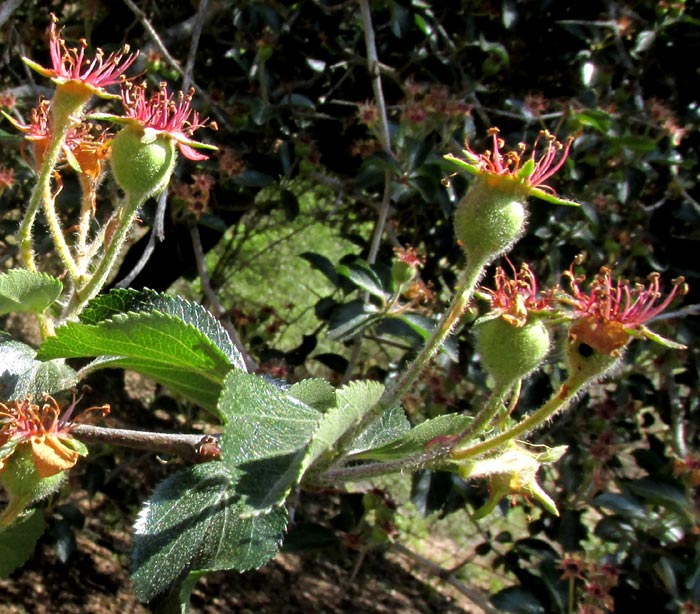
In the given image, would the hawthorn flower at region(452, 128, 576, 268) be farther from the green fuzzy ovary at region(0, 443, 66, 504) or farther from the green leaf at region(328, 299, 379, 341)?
the green leaf at region(328, 299, 379, 341)

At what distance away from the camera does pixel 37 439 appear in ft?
2.27

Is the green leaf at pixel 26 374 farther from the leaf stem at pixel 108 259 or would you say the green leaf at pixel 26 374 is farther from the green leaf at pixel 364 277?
the green leaf at pixel 364 277

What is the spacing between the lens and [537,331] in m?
0.65

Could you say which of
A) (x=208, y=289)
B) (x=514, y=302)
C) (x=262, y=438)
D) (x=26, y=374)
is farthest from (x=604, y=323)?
(x=208, y=289)

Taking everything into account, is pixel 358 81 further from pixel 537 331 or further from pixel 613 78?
pixel 537 331

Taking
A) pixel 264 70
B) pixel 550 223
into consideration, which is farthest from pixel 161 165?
pixel 550 223

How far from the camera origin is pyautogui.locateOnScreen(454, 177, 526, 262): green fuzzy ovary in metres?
0.68

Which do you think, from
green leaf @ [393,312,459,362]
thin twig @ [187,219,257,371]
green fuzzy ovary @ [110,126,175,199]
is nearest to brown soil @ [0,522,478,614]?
thin twig @ [187,219,257,371]

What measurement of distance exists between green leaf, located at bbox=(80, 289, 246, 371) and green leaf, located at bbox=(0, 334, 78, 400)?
5 cm

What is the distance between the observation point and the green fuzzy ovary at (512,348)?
64 centimetres

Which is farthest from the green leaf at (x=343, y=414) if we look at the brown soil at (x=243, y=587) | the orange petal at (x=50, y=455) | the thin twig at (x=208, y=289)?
the brown soil at (x=243, y=587)

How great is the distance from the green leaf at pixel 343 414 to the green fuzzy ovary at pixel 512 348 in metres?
0.10

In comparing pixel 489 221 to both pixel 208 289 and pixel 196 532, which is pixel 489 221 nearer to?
pixel 196 532

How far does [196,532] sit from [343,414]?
7.3 inches
